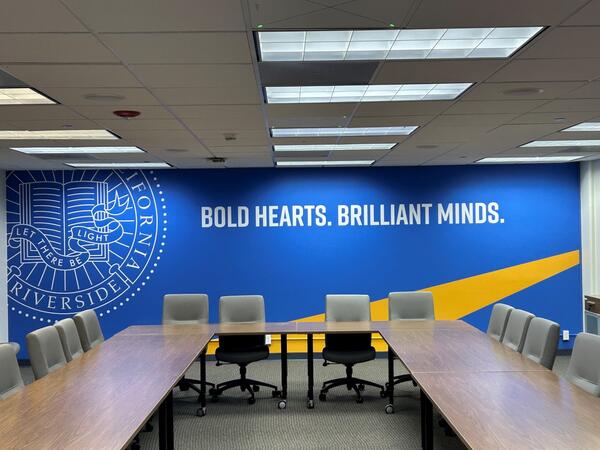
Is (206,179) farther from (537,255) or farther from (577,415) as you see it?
(577,415)

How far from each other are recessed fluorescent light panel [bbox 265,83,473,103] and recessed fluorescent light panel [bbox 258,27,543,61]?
1.97 ft

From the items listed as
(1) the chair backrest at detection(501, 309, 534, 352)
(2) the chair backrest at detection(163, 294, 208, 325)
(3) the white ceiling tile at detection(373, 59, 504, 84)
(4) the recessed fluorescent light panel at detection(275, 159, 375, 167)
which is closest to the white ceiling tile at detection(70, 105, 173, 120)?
(3) the white ceiling tile at detection(373, 59, 504, 84)

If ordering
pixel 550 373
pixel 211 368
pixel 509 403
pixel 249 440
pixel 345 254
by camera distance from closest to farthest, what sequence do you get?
1. pixel 509 403
2. pixel 550 373
3. pixel 249 440
4. pixel 211 368
5. pixel 345 254

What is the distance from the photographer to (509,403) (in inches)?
124

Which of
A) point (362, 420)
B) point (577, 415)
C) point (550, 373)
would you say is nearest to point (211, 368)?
point (362, 420)

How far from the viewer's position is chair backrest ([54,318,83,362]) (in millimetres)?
4797

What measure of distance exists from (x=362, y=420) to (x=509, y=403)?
7.16ft

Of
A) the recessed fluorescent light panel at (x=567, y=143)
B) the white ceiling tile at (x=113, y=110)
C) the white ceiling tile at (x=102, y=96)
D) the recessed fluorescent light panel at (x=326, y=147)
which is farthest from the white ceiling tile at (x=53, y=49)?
the recessed fluorescent light panel at (x=567, y=143)

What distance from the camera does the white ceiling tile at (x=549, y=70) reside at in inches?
120

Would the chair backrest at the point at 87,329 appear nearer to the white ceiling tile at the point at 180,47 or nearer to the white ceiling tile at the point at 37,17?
the white ceiling tile at the point at 180,47

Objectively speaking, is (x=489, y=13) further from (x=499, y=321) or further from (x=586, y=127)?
(x=499, y=321)

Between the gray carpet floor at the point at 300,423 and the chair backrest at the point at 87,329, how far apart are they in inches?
40.2

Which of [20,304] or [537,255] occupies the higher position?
[537,255]

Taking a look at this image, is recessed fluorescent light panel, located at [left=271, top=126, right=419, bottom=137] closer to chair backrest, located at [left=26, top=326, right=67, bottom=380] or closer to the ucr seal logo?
chair backrest, located at [left=26, top=326, right=67, bottom=380]
